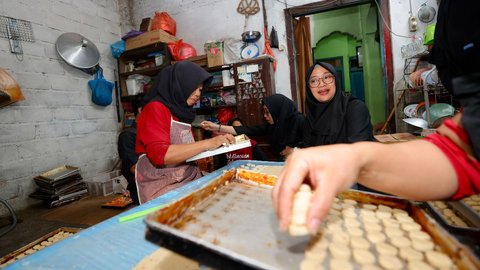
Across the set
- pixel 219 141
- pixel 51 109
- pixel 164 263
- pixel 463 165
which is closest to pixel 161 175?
pixel 219 141

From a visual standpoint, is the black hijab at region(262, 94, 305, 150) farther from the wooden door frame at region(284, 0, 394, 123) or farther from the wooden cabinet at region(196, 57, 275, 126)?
the wooden door frame at region(284, 0, 394, 123)

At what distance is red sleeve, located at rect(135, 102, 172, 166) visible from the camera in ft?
5.51

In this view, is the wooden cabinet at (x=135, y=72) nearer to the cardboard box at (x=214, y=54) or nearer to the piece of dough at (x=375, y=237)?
the cardboard box at (x=214, y=54)

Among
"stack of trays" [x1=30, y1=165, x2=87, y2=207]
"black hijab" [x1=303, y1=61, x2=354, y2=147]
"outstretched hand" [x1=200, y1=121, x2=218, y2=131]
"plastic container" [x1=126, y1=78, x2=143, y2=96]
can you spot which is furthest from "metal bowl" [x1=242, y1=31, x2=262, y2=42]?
"stack of trays" [x1=30, y1=165, x2=87, y2=207]

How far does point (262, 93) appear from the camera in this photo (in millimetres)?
4039

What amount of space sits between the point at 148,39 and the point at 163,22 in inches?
17.2

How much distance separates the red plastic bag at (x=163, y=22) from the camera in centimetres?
462

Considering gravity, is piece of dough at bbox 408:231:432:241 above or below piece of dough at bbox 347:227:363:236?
above

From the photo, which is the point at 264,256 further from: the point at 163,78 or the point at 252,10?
the point at 252,10

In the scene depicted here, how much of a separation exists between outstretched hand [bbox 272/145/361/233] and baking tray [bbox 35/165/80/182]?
4.13 metres

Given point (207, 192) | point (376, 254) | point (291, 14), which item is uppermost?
point (291, 14)

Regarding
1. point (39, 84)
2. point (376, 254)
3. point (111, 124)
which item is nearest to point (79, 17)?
point (39, 84)

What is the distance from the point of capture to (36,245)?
213 cm

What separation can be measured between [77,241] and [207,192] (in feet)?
1.66
